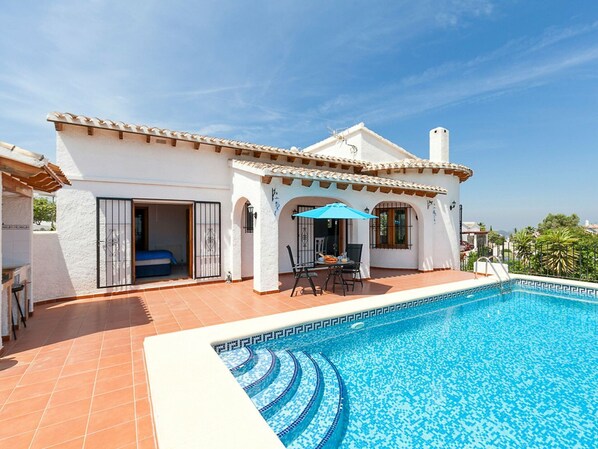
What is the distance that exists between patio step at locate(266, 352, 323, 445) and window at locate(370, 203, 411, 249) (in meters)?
11.1

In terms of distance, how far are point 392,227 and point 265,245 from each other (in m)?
8.76

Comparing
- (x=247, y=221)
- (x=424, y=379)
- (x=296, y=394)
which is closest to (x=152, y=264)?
(x=247, y=221)

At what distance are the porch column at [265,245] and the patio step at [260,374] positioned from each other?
12.1 feet

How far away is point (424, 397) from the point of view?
423 cm

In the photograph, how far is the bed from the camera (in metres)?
11.3

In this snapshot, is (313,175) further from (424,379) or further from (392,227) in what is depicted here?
(392,227)

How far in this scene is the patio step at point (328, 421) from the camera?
340 centimetres

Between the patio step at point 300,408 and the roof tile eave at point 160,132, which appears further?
the roof tile eave at point 160,132

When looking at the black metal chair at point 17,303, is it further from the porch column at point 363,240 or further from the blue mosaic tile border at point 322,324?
the porch column at point 363,240

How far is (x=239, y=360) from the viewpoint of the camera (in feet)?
15.7

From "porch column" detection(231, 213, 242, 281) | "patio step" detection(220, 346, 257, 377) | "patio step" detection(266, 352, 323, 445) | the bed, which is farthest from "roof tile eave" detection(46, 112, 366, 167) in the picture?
Answer: "patio step" detection(266, 352, 323, 445)

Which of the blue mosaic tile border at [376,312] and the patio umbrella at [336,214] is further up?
the patio umbrella at [336,214]

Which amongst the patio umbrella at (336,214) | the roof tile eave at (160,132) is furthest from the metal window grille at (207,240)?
the patio umbrella at (336,214)

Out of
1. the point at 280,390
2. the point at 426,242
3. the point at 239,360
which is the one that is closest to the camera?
the point at 280,390
